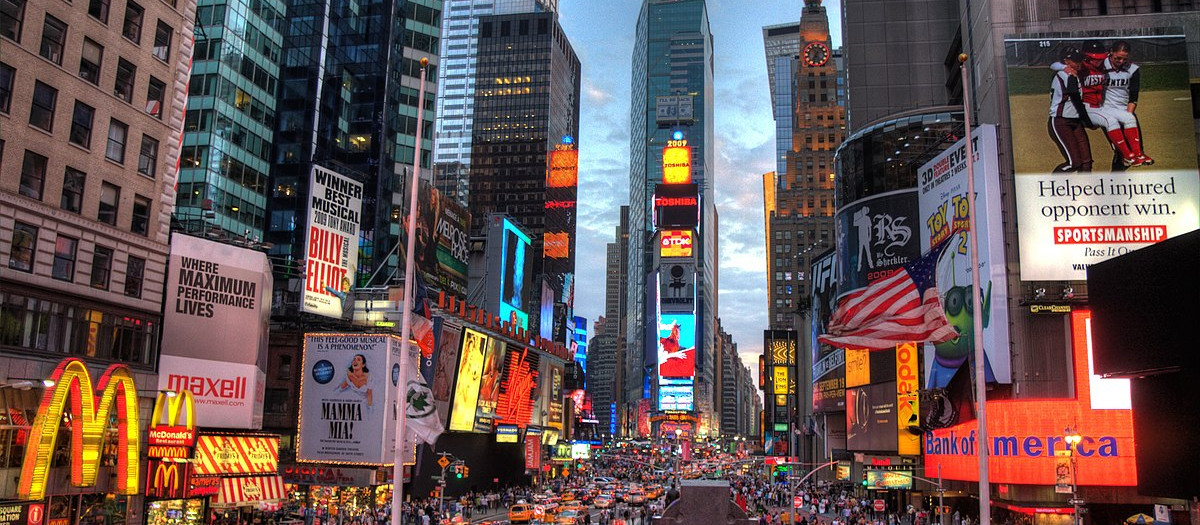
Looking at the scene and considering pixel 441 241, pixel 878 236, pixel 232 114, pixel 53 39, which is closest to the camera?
pixel 53 39

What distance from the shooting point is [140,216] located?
37.2m

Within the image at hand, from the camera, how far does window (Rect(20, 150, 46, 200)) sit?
31.6m

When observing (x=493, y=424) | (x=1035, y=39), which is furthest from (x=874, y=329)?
(x=493, y=424)

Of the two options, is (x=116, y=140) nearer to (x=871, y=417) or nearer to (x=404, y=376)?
(x=404, y=376)

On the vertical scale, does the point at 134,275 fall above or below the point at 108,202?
below

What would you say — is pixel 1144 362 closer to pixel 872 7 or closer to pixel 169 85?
pixel 169 85

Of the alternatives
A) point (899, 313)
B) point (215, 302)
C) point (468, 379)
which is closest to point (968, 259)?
point (899, 313)

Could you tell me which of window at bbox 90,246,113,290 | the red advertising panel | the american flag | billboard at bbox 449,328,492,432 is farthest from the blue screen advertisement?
the american flag

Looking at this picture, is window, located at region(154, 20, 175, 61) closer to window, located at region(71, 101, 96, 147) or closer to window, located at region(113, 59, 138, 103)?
window, located at region(113, 59, 138, 103)

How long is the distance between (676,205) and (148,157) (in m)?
164

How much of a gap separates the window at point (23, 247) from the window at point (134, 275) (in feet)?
14.7

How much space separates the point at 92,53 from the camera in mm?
34406

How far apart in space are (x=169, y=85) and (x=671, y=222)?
164 meters

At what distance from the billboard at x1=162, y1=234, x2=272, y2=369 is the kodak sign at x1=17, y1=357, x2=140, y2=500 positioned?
477cm
